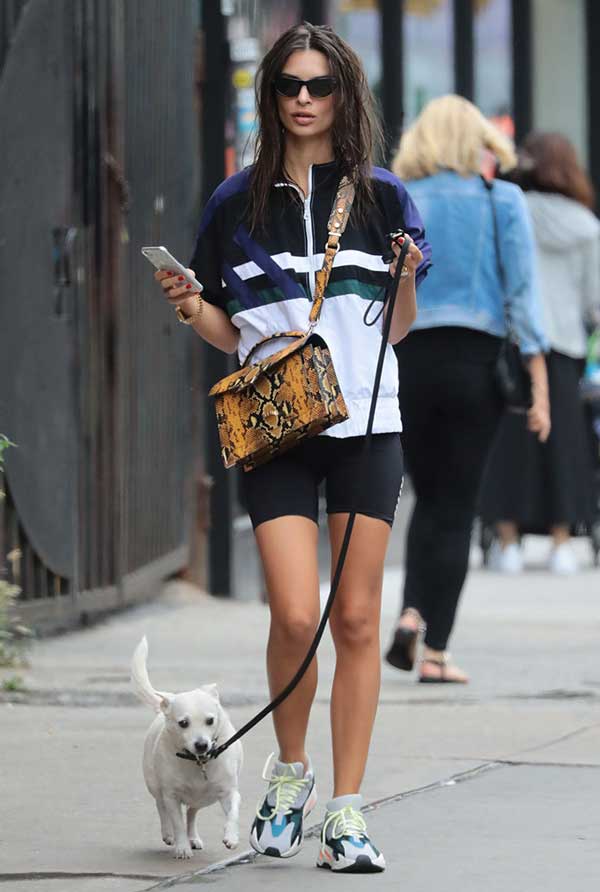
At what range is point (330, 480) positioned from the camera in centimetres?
459

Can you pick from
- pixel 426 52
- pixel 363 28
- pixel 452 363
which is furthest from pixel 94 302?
pixel 426 52

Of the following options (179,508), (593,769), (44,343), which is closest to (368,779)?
(593,769)

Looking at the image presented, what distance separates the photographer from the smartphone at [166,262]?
4297mm

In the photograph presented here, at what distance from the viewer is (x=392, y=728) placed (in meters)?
6.29

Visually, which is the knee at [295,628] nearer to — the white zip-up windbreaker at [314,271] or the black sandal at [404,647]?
the white zip-up windbreaker at [314,271]

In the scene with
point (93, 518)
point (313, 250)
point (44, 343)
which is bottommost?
point (93, 518)

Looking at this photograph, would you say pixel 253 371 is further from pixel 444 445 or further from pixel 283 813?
pixel 444 445

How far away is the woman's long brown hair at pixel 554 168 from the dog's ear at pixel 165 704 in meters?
6.59

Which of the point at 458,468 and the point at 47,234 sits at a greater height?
the point at 47,234

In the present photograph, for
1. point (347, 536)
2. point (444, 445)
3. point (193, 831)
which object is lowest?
point (193, 831)

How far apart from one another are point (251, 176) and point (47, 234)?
10.6ft

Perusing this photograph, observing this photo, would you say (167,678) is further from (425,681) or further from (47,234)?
(47,234)

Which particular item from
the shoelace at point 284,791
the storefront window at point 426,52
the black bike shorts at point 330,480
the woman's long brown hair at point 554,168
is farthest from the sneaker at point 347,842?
the storefront window at point 426,52

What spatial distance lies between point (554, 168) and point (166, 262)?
6.74 m
